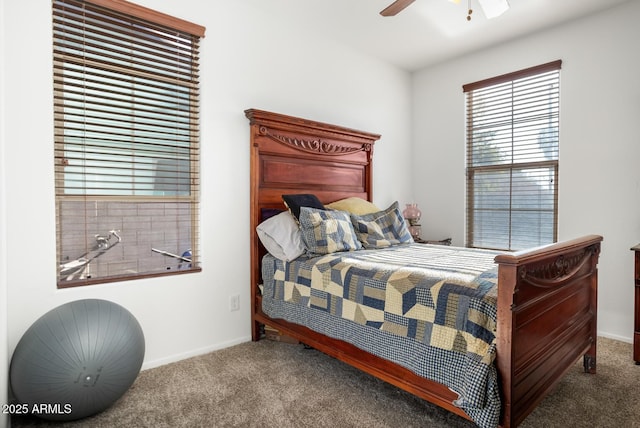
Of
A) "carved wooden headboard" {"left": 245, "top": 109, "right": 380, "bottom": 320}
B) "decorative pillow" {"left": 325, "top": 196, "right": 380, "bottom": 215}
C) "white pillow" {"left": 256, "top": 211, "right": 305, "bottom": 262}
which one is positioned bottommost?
"white pillow" {"left": 256, "top": 211, "right": 305, "bottom": 262}

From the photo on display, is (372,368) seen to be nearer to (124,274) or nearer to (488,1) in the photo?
(124,274)

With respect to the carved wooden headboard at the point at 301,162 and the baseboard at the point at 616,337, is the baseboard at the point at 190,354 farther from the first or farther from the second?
the baseboard at the point at 616,337

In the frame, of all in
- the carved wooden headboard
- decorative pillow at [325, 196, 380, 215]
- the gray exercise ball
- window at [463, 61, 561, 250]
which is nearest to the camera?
the gray exercise ball

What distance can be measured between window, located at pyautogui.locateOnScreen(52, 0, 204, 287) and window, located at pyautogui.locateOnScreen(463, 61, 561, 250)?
9.27ft

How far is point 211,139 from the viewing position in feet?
8.88

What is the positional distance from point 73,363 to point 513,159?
149 inches

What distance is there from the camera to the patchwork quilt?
4.99 feet

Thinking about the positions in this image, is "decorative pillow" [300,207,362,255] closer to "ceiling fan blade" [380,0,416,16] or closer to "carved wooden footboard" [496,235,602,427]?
→ "carved wooden footboard" [496,235,602,427]

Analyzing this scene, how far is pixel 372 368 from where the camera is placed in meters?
1.97

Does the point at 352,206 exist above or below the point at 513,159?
below

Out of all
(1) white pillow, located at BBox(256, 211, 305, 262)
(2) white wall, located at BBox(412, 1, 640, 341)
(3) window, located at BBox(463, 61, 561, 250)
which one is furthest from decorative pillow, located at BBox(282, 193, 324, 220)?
(2) white wall, located at BBox(412, 1, 640, 341)

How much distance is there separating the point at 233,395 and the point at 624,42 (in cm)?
382

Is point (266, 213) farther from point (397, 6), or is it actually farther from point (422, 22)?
point (422, 22)

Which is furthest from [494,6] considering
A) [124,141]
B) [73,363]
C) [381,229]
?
[73,363]
